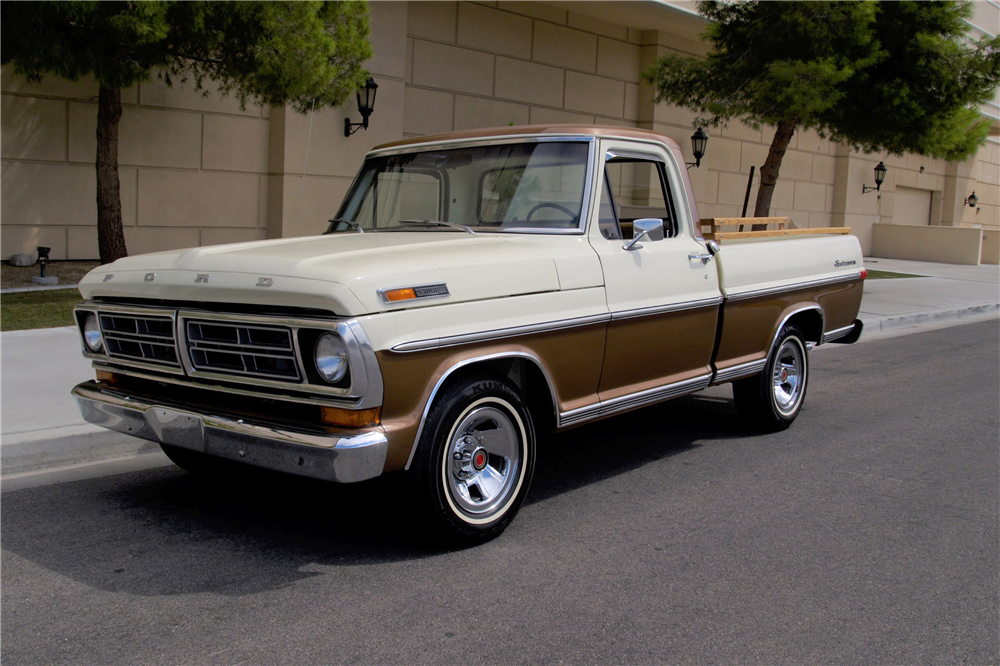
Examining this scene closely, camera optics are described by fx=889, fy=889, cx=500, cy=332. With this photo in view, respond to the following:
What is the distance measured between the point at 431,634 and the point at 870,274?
22744 millimetres

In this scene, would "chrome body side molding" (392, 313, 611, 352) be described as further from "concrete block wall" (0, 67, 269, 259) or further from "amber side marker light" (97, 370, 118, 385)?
"concrete block wall" (0, 67, 269, 259)

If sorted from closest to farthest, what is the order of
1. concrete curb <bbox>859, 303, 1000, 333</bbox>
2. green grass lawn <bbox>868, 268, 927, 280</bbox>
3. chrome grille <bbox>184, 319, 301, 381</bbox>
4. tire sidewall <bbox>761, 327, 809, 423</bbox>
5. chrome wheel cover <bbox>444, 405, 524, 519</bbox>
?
chrome grille <bbox>184, 319, 301, 381</bbox>
chrome wheel cover <bbox>444, 405, 524, 519</bbox>
tire sidewall <bbox>761, 327, 809, 423</bbox>
concrete curb <bbox>859, 303, 1000, 333</bbox>
green grass lawn <bbox>868, 268, 927, 280</bbox>

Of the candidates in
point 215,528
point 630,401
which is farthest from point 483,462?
point 215,528

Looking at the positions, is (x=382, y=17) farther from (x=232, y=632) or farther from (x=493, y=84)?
(x=232, y=632)

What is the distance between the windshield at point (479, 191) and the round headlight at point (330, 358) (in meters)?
1.55

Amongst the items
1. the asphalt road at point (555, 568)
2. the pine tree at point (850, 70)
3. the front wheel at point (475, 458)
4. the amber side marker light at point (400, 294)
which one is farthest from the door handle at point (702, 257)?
the pine tree at point (850, 70)

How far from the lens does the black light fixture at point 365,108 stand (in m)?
15.1

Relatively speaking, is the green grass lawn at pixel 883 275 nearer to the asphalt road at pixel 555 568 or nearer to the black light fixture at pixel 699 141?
the black light fixture at pixel 699 141

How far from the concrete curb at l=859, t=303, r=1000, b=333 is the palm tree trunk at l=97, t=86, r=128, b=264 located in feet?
34.8

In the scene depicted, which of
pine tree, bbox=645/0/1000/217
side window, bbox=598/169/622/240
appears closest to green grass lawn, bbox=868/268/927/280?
pine tree, bbox=645/0/1000/217

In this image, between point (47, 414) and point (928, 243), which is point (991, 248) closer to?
point (928, 243)

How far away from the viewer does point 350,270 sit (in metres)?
3.82

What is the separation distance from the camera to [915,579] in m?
4.09

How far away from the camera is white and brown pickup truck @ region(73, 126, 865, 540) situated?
12.6ft
